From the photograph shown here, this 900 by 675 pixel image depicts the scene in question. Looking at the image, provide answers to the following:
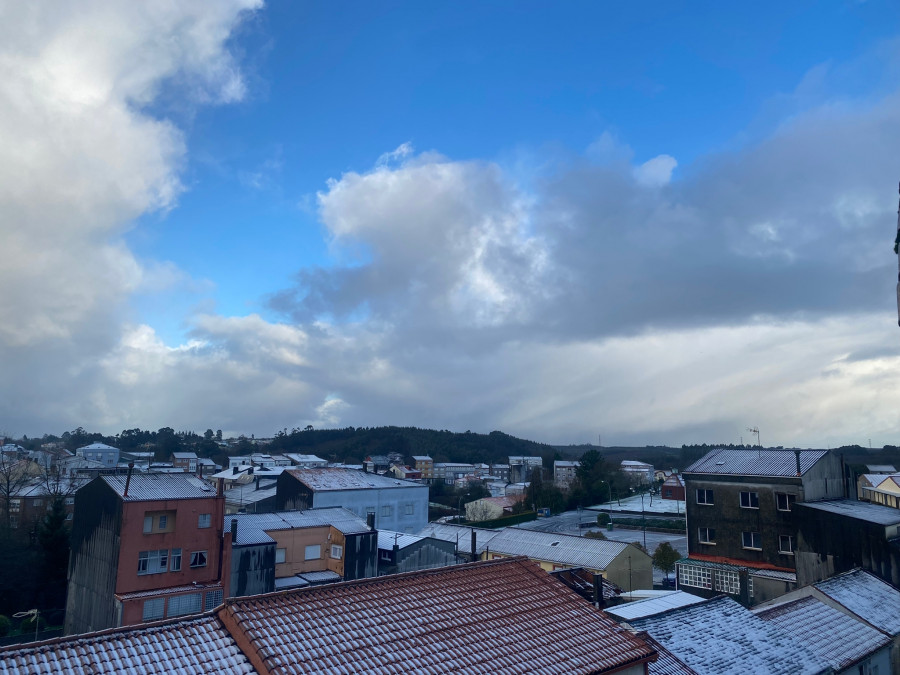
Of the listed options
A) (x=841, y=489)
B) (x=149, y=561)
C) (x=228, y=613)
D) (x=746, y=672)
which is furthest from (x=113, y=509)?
(x=841, y=489)

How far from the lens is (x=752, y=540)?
33750 millimetres

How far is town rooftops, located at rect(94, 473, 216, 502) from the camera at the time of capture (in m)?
31.4

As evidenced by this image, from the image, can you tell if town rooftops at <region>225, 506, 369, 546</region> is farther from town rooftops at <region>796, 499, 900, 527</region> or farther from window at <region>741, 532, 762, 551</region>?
town rooftops at <region>796, 499, 900, 527</region>

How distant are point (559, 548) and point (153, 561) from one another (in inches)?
990

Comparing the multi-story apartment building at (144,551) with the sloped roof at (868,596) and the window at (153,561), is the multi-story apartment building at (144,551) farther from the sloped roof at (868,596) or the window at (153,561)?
the sloped roof at (868,596)

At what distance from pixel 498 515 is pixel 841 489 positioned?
45.2 meters

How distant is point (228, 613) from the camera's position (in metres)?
10.4

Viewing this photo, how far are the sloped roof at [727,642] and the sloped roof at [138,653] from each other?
37.0ft

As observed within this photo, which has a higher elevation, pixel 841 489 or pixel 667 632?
pixel 841 489

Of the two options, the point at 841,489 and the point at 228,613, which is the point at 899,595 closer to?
the point at 841,489

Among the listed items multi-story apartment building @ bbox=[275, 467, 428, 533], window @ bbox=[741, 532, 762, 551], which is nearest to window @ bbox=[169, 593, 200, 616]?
multi-story apartment building @ bbox=[275, 467, 428, 533]

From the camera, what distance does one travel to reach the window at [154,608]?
96.8 feet

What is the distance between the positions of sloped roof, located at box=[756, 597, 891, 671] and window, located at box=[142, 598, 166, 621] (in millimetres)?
27135

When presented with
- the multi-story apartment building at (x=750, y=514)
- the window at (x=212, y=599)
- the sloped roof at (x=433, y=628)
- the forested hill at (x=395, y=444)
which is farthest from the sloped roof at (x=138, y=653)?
the forested hill at (x=395, y=444)
